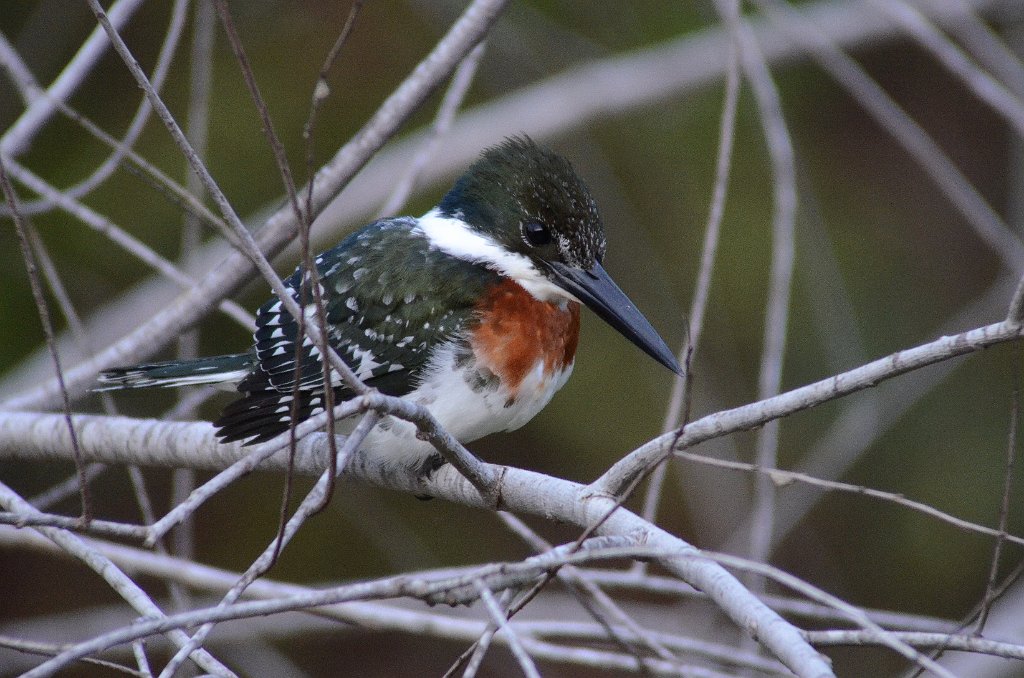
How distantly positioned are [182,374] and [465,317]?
662 mm

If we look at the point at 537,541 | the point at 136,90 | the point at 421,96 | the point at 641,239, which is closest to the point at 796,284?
the point at 641,239

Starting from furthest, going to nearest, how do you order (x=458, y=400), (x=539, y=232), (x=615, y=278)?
(x=615, y=278), (x=539, y=232), (x=458, y=400)

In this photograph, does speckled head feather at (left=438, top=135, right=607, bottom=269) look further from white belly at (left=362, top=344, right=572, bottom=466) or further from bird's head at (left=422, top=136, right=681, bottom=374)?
white belly at (left=362, top=344, right=572, bottom=466)

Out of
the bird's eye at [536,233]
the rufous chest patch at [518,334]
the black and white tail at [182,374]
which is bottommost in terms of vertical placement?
the black and white tail at [182,374]

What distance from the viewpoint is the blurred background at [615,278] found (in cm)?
373

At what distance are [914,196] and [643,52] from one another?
1271 millimetres

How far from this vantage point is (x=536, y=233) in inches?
94.0

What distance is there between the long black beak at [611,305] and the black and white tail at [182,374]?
730 millimetres

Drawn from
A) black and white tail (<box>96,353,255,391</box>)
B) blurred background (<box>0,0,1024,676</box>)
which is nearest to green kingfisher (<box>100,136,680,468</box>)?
black and white tail (<box>96,353,255,391</box>)

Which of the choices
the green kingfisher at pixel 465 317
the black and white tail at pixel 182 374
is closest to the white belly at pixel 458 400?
the green kingfisher at pixel 465 317

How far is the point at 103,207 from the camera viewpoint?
3.73 m

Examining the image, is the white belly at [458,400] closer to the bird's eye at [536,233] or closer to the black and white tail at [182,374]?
the bird's eye at [536,233]

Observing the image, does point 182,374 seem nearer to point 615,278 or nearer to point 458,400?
point 458,400

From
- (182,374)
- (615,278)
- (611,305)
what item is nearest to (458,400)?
(611,305)
